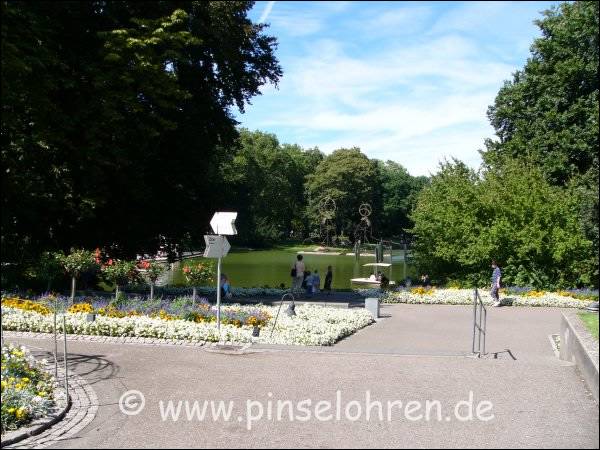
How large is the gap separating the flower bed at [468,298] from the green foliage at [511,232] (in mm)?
1983

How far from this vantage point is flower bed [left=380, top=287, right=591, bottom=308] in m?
22.8

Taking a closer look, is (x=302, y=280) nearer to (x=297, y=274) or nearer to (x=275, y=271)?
(x=297, y=274)

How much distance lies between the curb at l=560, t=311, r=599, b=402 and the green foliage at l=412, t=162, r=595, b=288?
45.0 feet

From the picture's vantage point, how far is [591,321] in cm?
1105

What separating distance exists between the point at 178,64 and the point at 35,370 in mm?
17578

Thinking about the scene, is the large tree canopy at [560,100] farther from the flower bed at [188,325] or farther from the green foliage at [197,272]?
the flower bed at [188,325]

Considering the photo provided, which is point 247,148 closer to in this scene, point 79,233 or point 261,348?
point 79,233

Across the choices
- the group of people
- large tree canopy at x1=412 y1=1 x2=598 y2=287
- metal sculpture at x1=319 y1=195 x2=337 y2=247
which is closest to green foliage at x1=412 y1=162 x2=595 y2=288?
large tree canopy at x1=412 y1=1 x2=598 y2=287

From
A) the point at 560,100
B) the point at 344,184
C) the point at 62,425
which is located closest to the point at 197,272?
the point at 62,425

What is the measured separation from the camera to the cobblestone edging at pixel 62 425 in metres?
7.20

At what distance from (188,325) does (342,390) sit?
19.5 ft

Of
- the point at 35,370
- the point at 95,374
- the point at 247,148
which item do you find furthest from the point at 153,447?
the point at 247,148

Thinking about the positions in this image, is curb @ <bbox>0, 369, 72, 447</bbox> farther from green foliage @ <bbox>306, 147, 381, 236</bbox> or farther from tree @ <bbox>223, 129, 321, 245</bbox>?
green foliage @ <bbox>306, 147, 381, 236</bbox>

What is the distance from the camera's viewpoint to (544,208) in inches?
1009
